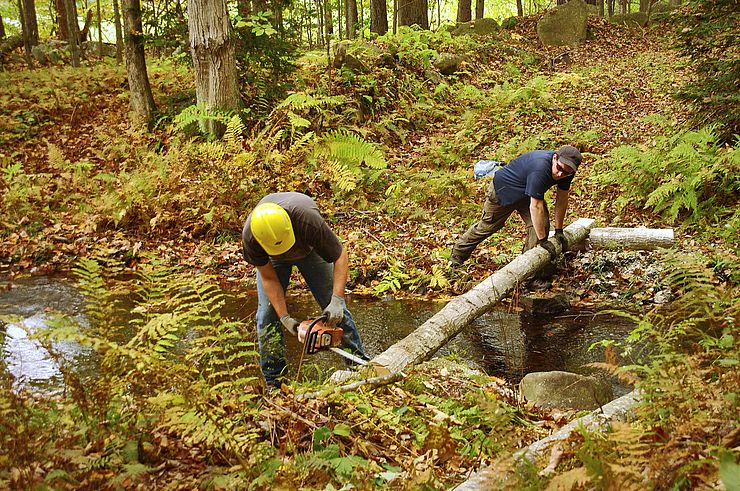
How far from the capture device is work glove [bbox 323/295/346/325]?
14.8ft

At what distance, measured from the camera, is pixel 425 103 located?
1397 centimetres

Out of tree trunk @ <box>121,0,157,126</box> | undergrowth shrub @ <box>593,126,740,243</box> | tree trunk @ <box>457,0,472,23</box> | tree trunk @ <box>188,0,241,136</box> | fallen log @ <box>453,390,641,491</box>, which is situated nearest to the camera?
fallen log @ <box>453,390,641,491</box>

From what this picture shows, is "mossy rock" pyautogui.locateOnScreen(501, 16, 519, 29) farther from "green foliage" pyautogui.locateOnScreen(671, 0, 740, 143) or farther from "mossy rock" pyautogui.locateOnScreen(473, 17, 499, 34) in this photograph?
"green foliage" pyautogui.locateOnScreen(671, 0, 740, 143)

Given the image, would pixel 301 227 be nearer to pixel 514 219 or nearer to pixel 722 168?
pixel 514 219

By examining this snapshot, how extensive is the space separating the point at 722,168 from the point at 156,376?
7779 millimetres

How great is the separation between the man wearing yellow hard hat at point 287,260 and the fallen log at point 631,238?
426 centimetres

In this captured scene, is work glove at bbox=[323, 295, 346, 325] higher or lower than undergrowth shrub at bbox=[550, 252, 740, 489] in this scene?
lower

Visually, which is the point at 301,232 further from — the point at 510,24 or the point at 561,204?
the point at 510,24

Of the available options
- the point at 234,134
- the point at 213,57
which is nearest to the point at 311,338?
the point at 234,134

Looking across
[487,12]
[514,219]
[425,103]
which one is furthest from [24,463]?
[487,12]

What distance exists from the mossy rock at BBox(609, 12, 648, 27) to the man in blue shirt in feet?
60.2

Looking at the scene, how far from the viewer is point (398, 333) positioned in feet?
20.8

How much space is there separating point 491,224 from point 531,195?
97 cm

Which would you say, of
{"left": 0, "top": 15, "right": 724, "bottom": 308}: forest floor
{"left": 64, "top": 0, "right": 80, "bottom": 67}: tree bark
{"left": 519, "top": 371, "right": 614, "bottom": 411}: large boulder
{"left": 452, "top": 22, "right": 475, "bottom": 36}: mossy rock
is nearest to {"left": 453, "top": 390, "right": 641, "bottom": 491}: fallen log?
{"left": 519, "top": 371, "right": 614, "bottom": 411}: large boulder
